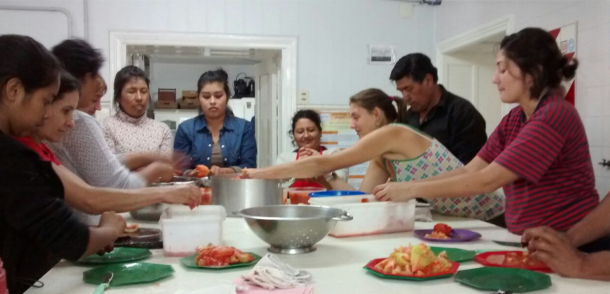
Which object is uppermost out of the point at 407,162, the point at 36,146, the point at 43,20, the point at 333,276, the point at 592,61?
the point at 43,20

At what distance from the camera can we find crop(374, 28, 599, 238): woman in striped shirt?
4.90 feet

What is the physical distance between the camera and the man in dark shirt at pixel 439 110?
2.73 meters

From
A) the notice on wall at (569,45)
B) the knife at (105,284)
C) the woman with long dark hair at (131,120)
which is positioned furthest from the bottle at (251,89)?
the knife at (105,284)

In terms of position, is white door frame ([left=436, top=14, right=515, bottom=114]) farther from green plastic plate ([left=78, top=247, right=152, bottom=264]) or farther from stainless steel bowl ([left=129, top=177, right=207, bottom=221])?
green plastic plate ([left=78, top=247, right=152, bottom=264])

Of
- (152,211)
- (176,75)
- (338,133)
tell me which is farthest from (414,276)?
(176,75)

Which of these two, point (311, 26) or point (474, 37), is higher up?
point (311, 26)

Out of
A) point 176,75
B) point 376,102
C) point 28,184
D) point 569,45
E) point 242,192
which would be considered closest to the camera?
point 28,184

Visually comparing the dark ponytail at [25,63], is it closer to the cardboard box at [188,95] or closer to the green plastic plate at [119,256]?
the green plastic plate at [119,256]

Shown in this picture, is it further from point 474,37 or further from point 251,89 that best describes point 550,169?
point 251,89

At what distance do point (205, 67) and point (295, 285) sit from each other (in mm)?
6976

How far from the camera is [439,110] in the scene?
287cm

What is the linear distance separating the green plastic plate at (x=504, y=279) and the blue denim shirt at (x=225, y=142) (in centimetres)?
225

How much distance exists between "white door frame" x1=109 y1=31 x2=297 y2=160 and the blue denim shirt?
1188mm

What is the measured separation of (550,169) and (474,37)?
2.54 metres
